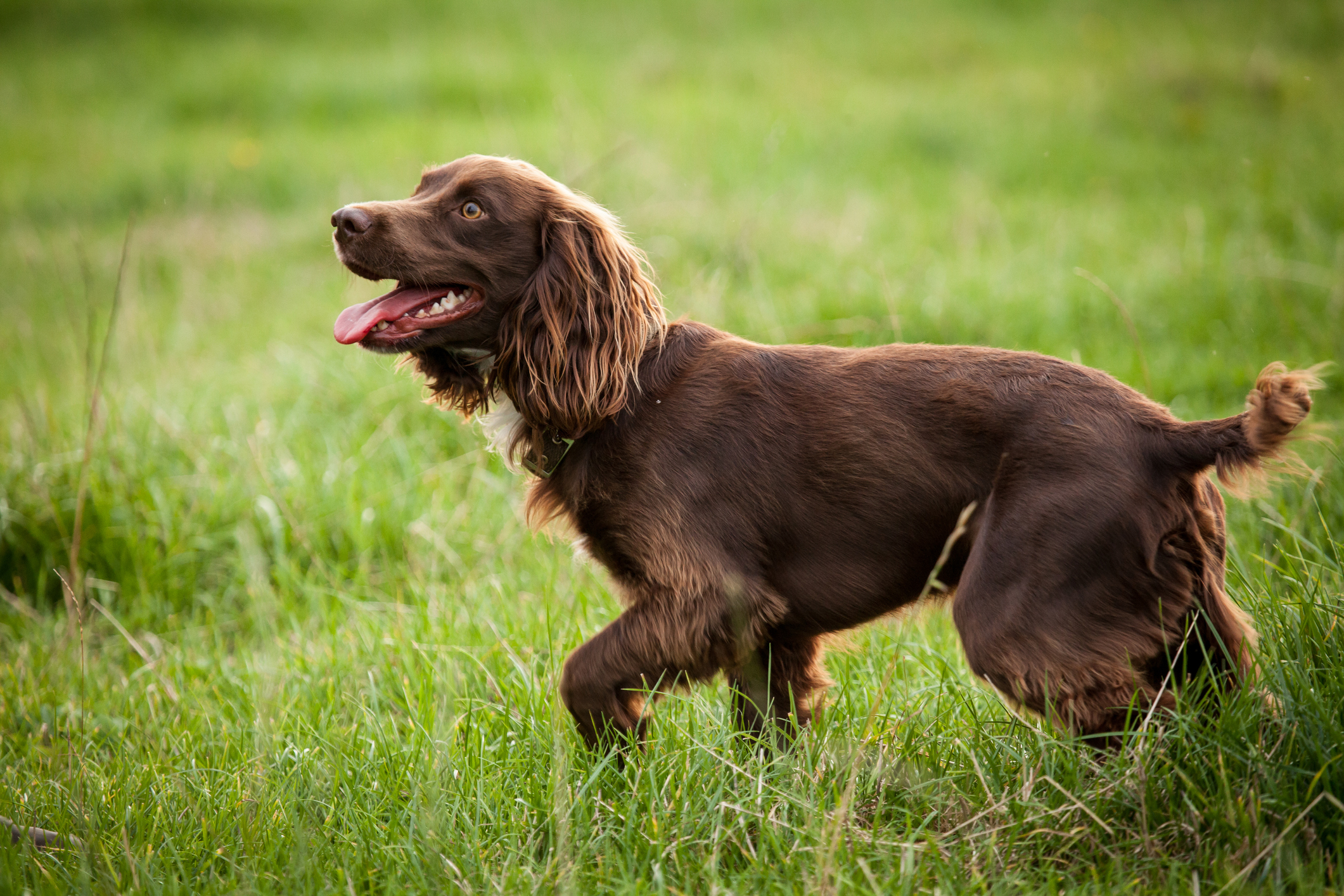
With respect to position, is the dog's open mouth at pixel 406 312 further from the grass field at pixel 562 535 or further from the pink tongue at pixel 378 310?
the grass field at pixel 562 535

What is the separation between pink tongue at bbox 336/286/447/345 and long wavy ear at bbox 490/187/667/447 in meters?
0.24

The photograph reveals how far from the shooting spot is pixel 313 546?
409cm

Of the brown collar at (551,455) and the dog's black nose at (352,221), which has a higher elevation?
the dog's black nose at (352,221)

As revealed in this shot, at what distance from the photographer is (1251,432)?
7.00 feet

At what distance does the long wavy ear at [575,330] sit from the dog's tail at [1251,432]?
136cm

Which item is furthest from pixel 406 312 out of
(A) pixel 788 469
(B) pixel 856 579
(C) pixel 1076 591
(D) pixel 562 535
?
(C) pixel 1076 591

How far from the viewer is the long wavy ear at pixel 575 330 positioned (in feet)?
8.52

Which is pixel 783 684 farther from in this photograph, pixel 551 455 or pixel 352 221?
pixel 352 221

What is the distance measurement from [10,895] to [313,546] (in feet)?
6.68

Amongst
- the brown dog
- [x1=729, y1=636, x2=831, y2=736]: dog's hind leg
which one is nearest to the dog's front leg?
the brown dog

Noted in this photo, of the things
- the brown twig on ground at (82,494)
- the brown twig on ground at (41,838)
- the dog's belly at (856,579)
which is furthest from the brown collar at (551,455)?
the brown twig on ground at (41,838)

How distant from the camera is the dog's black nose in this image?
8.57 feet

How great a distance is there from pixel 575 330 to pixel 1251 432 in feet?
5.39

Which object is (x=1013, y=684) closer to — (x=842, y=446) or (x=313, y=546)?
(x=842, y=446)
